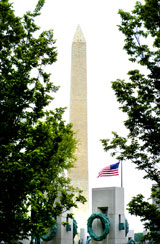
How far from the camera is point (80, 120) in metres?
50.0

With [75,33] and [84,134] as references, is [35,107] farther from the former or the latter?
[75,33]

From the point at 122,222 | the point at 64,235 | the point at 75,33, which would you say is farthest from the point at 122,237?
the point at 75,33

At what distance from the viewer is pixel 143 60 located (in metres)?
13.7

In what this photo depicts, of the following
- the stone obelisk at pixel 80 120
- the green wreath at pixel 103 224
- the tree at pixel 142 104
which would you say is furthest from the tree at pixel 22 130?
the stone obelisk at pixel 80 120

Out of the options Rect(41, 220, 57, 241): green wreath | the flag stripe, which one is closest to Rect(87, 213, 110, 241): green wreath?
Rect(41, 220, 57, 241): green wreath

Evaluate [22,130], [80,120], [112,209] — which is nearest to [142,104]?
[22,130]

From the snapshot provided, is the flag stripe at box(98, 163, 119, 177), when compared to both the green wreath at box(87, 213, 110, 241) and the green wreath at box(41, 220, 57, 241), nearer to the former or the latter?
the green wreath at box(87, 213, 110, 241)

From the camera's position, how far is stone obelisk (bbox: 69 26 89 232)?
163 feet

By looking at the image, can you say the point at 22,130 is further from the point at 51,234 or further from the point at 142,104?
the point at 51,234

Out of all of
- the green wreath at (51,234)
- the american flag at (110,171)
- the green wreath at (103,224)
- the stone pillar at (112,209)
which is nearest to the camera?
the green wreath at (103,224)

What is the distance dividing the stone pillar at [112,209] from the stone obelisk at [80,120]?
23631 millimetres

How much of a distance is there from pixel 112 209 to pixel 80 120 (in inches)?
992

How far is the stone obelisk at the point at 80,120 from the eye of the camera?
49812mm

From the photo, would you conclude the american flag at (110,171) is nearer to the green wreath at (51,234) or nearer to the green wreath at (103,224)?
the green wreath at (103,224)
